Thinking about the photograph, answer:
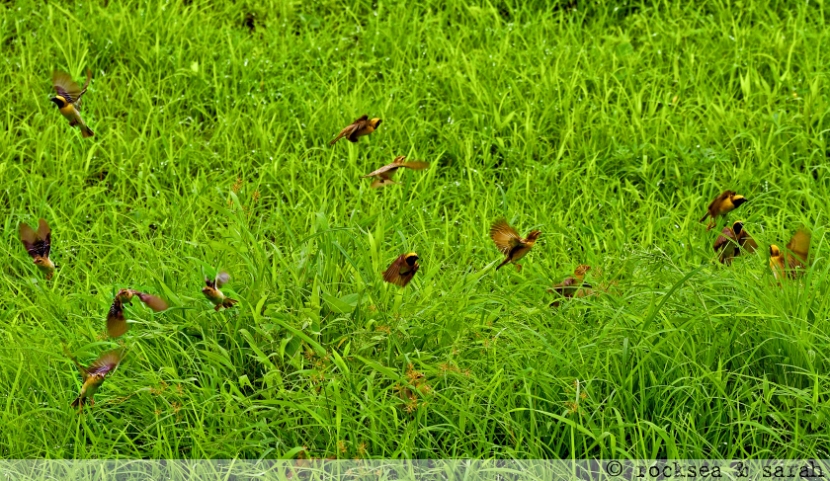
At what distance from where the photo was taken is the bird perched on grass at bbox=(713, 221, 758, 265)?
293cm

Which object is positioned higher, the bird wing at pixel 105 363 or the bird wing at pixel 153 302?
the bird wing at pixel 153 302

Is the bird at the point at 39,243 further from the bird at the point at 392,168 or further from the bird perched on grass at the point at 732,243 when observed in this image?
the bird perched on grass at the point at 732,243

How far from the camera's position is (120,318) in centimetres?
267

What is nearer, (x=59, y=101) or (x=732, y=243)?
(x=732, y=243)

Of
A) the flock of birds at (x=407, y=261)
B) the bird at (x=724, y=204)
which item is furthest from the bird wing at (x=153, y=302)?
the bird at (x=724, y=204)

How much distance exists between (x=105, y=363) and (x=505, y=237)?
1130mm

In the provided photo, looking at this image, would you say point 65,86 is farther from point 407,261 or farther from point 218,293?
point 407,261

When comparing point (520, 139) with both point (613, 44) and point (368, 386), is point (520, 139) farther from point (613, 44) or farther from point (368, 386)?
point (368, 386)

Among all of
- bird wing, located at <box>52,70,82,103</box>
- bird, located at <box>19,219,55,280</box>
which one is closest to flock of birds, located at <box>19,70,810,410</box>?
bird, located at <box>19,219,55,280</box>

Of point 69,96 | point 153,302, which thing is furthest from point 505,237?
point 69,96

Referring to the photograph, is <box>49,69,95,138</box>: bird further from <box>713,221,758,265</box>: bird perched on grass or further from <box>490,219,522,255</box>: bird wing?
<box>713,221,758,265</box>: bird perched on grass

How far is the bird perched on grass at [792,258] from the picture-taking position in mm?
2797

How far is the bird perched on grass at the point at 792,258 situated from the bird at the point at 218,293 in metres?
1.46

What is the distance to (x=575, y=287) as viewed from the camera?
9.78 feet
